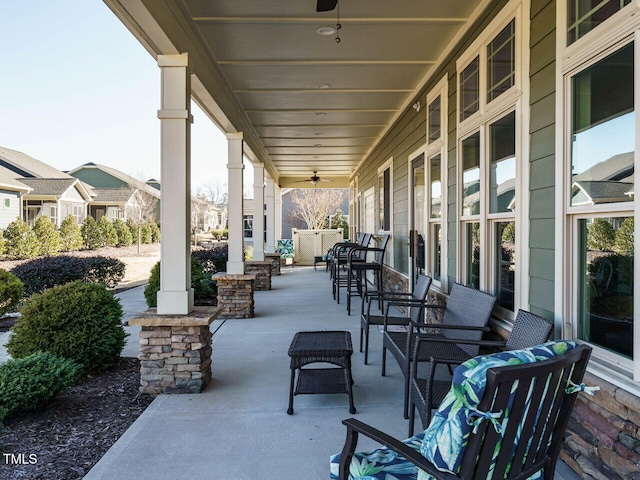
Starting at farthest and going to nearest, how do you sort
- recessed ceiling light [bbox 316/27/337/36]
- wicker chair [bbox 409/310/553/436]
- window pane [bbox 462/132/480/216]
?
recessed ceiling light [bbox 316/27/337/36] < window pane [bbox 462/132/480/216] < wicker chair [bbox 409/310/553/436]

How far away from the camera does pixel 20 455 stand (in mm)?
2455

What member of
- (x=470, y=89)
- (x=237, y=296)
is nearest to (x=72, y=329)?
(x=237, y=296)

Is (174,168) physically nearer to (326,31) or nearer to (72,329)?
(72,329)

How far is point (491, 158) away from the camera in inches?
135

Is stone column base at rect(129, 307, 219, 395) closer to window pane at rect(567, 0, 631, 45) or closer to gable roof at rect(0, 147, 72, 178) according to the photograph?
window pane at rect(567, 0, 631, 45)

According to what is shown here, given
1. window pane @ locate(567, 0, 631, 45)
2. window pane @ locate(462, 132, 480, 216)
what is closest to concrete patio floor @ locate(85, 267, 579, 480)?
window pane @ locate(462, 132, 480, 216)

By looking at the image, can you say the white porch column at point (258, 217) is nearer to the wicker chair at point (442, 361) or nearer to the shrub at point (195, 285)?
the shrub at point (195, 285)

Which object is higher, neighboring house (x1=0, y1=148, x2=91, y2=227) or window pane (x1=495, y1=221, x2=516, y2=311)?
neighboring house (x1=0, y1=148, x2=91, y2=227)

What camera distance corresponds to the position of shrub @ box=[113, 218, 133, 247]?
2400 centimetres

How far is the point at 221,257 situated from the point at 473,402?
902 centimetres

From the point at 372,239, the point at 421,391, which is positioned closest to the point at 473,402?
the point at 421,391

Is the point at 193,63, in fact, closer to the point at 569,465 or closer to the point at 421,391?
the point at 421,391

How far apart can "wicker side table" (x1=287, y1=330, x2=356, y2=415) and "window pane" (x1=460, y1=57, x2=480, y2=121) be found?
2200mm

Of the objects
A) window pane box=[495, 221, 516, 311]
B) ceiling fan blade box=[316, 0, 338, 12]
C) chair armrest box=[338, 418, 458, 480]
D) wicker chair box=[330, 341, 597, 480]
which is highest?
ceiling fan blade box=[316, 0, 338, 12]
